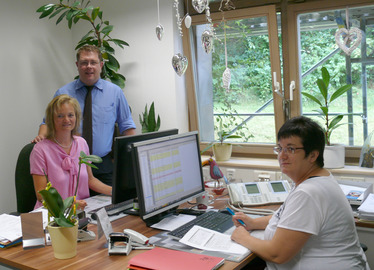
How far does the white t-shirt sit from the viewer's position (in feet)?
5.33

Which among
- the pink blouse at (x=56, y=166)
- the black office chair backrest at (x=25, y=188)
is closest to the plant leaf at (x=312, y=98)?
the pink blouse at (x=56, y=166)

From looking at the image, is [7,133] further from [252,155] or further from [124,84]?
[252,155]

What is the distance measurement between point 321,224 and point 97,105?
2.29 m

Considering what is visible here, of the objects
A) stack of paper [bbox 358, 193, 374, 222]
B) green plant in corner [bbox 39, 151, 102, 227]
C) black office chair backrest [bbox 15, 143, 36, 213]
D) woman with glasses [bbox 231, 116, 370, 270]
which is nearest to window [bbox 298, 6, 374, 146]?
stack of paper [bbox 358, 193, 374, 222]

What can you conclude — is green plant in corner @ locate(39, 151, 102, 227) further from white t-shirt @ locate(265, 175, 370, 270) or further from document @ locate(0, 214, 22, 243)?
white t-shirt @ locate(265, 175, 370, 270)

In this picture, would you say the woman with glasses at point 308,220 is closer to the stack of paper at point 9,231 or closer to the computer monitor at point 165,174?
the computer monitor at point 165,174

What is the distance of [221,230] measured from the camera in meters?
1.98

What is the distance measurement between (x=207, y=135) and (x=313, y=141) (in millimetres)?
2385

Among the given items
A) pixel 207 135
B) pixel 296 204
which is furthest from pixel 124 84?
pixel 296 204

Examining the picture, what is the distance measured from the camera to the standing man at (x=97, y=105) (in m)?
3.39

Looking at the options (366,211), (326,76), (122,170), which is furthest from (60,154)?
(326,76)

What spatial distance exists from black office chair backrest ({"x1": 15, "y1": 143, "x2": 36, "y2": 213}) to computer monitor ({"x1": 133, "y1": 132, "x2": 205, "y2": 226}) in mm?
965

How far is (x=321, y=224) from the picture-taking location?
64.7 inches

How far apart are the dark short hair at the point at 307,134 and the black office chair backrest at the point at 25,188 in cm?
168
